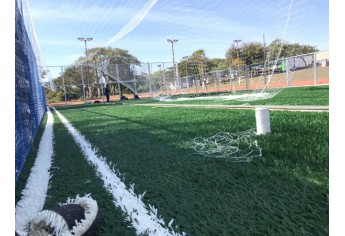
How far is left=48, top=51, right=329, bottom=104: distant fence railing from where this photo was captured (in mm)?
20359

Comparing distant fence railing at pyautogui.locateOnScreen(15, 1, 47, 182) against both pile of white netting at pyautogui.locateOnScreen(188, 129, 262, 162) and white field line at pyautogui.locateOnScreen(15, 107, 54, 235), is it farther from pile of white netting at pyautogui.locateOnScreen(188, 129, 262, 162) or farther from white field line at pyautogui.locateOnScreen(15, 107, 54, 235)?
pile of white netting at pyautogui.locateOnScreen(188, 129, 262, 162)

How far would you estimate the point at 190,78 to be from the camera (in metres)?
32.1

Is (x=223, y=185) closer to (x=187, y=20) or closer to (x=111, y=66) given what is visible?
(x=187, y=20)

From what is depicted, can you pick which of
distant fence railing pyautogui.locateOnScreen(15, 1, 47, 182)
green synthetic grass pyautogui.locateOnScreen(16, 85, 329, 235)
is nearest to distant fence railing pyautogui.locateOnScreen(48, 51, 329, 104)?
distant fence railing pyautogui.locateOnScreen(15, 1, 47, 182)

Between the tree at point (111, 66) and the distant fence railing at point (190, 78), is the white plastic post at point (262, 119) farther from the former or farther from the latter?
the tree at point (111, 66)

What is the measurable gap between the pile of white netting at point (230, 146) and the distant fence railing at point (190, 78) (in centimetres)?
1589

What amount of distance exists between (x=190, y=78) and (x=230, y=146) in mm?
28659

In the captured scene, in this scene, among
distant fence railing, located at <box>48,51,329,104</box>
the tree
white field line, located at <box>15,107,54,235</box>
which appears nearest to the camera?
white field line, located at <box>15,107,54,235</box>

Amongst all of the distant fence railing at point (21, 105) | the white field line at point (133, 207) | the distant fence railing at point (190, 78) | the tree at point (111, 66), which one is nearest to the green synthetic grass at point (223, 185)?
the white field line at point (133, 207)

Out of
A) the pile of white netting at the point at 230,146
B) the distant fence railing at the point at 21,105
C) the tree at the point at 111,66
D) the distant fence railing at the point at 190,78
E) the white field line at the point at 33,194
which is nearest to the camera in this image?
the white field line at the point at 33,194

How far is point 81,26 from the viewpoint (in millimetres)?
14438

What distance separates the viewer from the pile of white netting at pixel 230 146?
342 cm

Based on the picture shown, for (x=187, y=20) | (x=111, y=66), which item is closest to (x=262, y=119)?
(x=187, y=20)

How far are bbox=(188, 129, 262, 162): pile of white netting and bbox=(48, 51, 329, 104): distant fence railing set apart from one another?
15.9 meters
